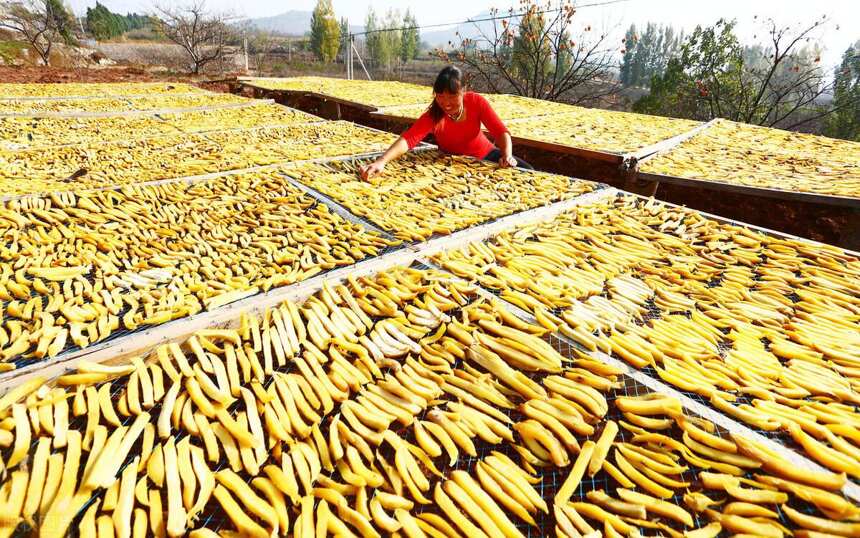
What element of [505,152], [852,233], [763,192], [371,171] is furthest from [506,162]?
[852,233]

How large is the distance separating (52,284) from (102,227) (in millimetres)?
1106

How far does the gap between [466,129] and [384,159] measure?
1.57 meters

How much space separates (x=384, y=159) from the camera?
5574 millimetres

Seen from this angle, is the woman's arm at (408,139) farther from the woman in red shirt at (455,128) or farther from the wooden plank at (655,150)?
the wooden plank at (655,150)

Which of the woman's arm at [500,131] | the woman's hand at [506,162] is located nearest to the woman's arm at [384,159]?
the woman's arm at [500,131]

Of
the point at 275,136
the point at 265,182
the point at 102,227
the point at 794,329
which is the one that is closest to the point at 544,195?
the point at 794,329

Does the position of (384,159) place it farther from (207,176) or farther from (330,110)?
(330,110)

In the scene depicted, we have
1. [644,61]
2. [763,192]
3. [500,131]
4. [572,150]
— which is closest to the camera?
[763,192]

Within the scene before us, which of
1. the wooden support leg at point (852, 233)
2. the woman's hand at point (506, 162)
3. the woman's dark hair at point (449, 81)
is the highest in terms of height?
the woman's dark hair at point (449, 81)

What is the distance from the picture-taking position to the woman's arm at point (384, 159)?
17.5ft

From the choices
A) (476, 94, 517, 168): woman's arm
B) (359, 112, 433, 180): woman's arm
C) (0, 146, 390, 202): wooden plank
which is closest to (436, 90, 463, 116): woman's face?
(359, 112, 433, 180): woman's arm

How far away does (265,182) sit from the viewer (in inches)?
202

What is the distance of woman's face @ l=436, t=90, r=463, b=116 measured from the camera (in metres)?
5.18

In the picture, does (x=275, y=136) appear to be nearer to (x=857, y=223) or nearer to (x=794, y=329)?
(x=794, y=329)
